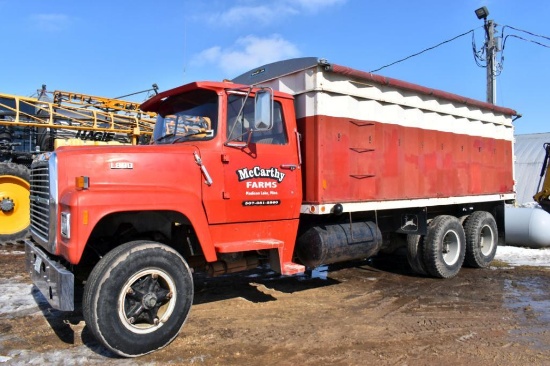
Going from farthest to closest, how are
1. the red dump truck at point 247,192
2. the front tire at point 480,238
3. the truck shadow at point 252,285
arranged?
the front tire at point 480,238 < the truck shadow at point 252,285 < the red dump truck at point 247,192

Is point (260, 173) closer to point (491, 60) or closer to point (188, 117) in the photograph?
point (188, 117)

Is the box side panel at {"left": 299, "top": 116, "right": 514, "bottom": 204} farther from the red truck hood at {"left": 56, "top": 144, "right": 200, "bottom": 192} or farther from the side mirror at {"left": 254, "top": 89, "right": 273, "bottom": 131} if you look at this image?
the red truck hood at {"left": 56, "top": 144, "right": 200, "bottom": 192}

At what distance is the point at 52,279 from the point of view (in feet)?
13.5

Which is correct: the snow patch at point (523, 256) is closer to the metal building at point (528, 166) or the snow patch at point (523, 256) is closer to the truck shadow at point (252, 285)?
the truck shadow at point (252, 285)

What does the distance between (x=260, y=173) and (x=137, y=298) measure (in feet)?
6.28

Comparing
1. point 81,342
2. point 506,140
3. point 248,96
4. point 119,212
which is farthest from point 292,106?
point 506,140

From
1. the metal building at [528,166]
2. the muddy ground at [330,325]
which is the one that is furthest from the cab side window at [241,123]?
the metal building at [528,166]

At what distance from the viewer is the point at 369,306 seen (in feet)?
19.5

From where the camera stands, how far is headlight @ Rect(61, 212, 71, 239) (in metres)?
3.95

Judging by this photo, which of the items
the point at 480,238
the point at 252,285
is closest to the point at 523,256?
the point at 480,238

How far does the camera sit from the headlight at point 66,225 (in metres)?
3.95

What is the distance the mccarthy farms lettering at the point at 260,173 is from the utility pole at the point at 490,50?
558 inches

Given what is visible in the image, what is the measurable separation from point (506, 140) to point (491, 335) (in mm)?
5748

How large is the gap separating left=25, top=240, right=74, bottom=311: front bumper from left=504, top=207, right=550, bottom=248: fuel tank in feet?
35.4
